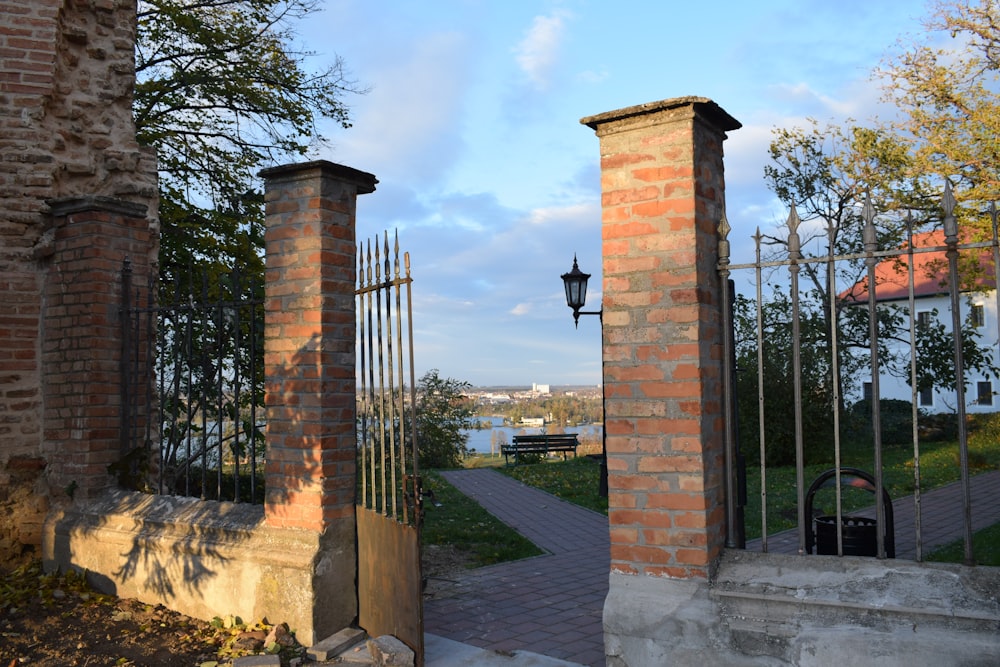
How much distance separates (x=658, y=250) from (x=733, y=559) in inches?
61.5

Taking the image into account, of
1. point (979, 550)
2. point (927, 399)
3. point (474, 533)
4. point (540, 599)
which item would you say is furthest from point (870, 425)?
point (927, 399)

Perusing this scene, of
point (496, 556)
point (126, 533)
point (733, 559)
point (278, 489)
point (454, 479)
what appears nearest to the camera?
point (733, 559)

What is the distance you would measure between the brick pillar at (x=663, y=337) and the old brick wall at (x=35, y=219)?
4.69 m

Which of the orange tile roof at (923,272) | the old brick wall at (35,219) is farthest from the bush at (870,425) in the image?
the old brick wall at (35,219)

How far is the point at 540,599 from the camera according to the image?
226 inches

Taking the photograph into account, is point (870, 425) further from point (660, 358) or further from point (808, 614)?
point (660, 358)

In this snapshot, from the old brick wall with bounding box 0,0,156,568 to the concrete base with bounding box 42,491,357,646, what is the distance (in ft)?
2.23

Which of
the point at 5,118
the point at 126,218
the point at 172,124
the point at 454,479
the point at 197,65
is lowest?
the point at 454,479

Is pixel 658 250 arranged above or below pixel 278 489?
above

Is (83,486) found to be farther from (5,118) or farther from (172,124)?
(172,124)

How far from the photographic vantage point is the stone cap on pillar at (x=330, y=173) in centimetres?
477

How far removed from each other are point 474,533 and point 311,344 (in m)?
4.37

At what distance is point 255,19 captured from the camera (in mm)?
12531

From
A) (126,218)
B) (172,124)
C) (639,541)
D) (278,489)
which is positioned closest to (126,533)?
(278,489)
